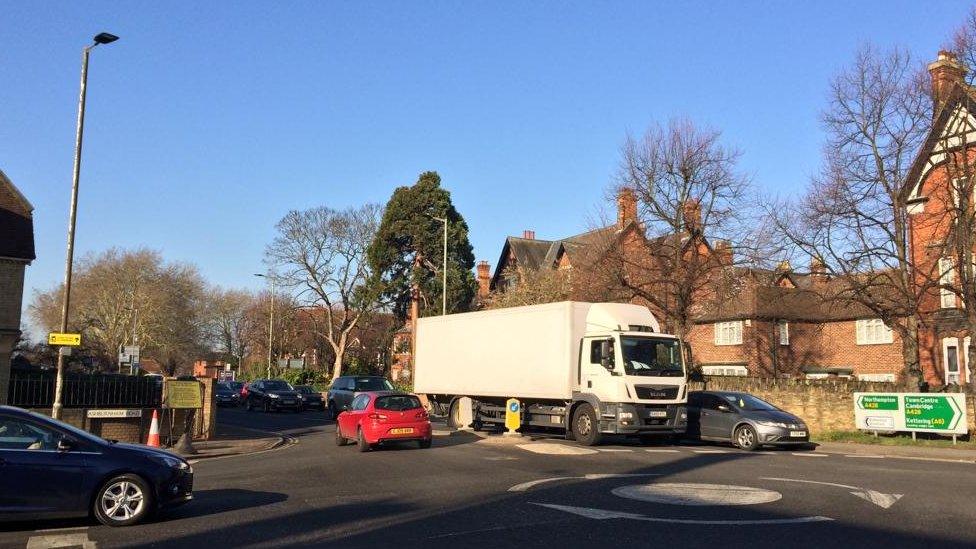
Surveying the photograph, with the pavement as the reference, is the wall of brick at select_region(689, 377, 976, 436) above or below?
above

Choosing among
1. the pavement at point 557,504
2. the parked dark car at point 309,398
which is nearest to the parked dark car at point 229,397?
the parked dark car at point 309,398

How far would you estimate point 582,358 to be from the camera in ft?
66.0

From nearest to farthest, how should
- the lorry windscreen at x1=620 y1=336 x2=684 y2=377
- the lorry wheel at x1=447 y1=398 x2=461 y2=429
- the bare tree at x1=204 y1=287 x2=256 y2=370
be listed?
the lorry windscreen at x1=620 y1=336 x2=684 y2=377
the lorry wheel at x1=447 y1=398 x2=461 y2=429
the bare tree at x1=204 y1=287 x2=256 y2=370

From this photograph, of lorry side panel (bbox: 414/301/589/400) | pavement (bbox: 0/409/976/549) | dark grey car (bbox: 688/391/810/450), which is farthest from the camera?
lorry side panel (bbox: 414/301/589/400)

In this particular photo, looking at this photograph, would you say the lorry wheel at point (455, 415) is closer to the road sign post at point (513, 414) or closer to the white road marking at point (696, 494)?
the road sign post at point (513, 414)

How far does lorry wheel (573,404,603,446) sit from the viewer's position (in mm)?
19395

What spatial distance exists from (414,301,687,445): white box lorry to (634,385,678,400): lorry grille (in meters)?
0.02

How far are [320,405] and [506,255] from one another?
27038 mm

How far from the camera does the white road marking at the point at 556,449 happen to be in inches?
687

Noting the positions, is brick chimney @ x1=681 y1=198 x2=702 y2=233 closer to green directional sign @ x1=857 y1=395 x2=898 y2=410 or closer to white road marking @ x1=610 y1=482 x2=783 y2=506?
green directional sign @ x1=857 y1=395 x2=898 y2=410

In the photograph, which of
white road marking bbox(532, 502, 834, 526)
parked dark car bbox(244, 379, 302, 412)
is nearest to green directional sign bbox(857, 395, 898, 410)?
white road marking bbox(532, 502, 834, 526)

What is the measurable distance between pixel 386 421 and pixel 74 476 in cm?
986

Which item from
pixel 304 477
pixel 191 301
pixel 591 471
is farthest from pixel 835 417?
pixel 191 301

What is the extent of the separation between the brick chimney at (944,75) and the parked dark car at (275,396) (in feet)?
101
